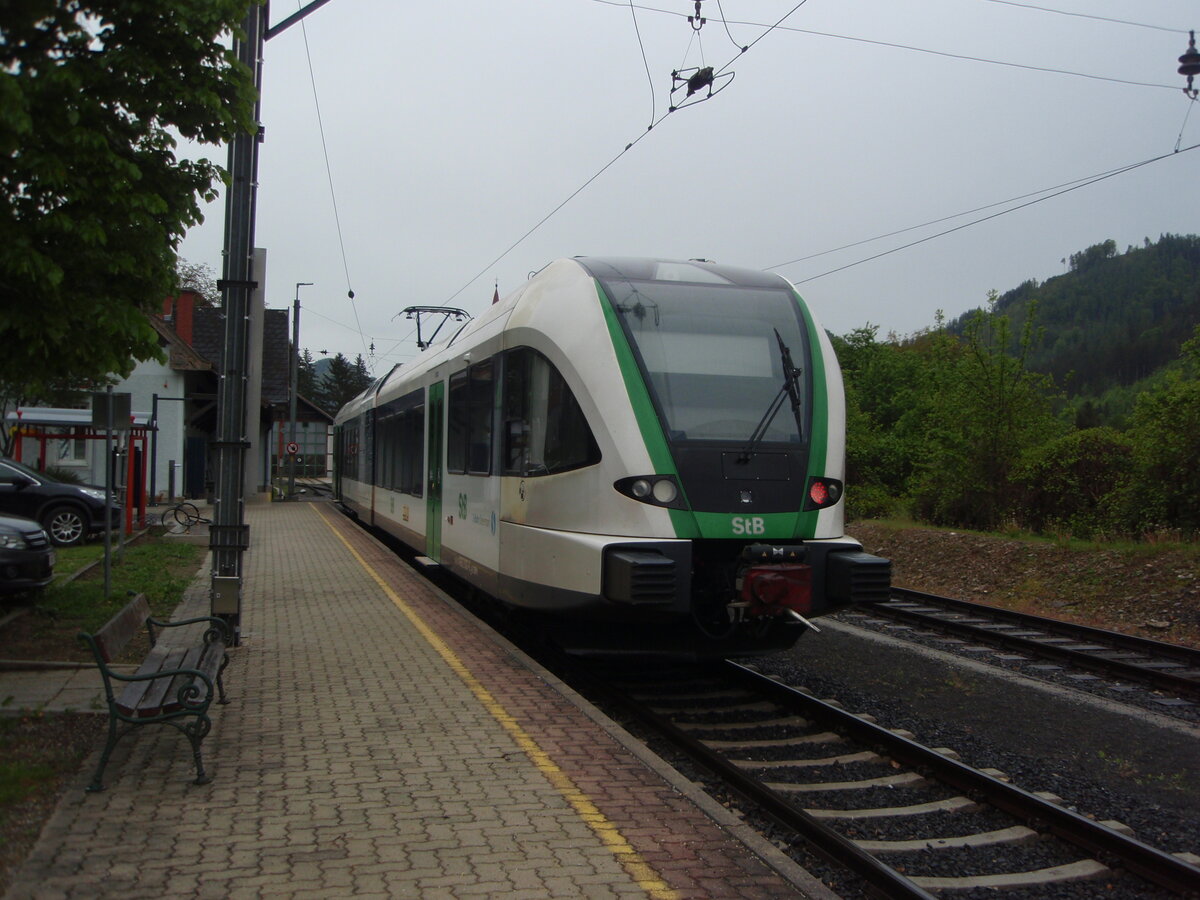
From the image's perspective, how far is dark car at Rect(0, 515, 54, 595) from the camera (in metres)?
9.87

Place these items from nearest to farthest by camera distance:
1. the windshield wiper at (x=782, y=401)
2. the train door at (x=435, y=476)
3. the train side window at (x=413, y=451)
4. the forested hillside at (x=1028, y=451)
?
the windshield wiper at (x=782, y=401)
the train door at (x=435, y=476)
the train side window at (x=413, y=451)
the forested hillside at (x=1028, y=451)

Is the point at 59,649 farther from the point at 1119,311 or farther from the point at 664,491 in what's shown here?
the point at 1119,311

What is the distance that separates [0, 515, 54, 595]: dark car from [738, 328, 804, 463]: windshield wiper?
265 inches

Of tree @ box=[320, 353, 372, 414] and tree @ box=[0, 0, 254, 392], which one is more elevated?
tree @ box=[320, 353, 372, 414]

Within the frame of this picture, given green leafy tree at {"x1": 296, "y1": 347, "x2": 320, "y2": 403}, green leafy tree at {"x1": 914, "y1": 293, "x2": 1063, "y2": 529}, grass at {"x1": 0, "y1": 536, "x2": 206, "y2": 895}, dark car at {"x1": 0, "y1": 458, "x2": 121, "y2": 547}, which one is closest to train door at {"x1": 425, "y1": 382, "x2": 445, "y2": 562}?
grass at {"x1": 0, "y1": 536, "x2": 206, "y2": 895}

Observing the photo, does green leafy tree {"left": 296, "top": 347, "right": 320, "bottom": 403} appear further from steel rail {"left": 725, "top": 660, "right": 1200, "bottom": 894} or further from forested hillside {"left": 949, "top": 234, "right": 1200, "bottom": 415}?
steel rail {"left": 725, "top": 660, "right": 1200, "bottom": 894}

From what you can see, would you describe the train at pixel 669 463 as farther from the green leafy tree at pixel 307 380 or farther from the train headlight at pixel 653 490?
the green leafy tree at pixel 307 380

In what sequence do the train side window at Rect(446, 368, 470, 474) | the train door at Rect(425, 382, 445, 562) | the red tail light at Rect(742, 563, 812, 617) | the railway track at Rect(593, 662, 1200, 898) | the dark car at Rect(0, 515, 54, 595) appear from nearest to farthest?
the railway track at Rect(593, 662, 1200, 898), the red tail light at Rect(742, 563, 812, 617), the dark car at Rect(0, 515, 54, 595), the train side window at Rect(446, 368, 470, 474), the train door at Rect(425, 382, 445, 562)

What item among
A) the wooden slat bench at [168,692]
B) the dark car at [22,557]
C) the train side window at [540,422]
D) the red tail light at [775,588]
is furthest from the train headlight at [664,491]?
the dark car at [22,557]

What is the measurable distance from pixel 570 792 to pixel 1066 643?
23.5 ft

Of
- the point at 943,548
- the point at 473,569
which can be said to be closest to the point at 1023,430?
the point at 943,548

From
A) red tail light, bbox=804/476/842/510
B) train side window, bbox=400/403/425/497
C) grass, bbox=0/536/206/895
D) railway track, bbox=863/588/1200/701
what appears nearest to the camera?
grass, bbox=0/536/206/895

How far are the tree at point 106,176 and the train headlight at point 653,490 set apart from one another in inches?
119

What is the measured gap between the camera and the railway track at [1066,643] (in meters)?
9.12
